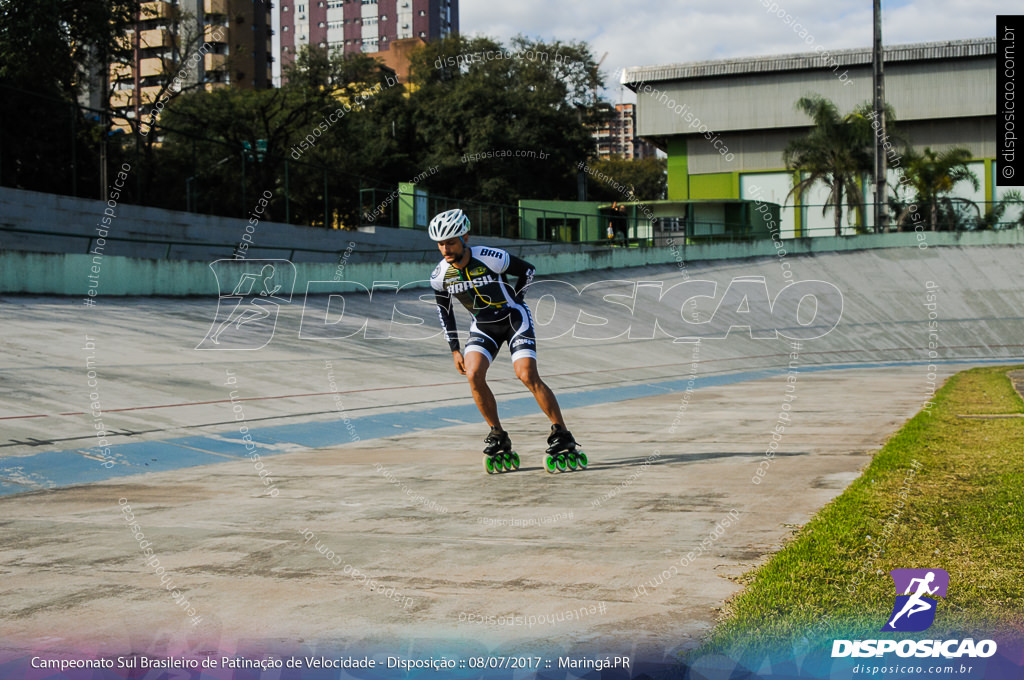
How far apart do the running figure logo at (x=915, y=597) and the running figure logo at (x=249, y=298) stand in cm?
1300

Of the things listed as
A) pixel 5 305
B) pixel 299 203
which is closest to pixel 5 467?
pixel 5 305

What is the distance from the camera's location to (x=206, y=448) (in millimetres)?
8625

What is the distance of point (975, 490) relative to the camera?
5410mm

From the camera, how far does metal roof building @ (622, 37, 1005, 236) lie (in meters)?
58.0

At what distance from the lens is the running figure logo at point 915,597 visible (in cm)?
303

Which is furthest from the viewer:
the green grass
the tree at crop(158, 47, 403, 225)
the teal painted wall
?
the teal painted wall

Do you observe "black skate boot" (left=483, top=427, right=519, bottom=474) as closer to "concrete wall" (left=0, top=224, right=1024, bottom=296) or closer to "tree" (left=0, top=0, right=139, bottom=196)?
"concrete wall" (left=0, top=224, right=1024, bottom=296)

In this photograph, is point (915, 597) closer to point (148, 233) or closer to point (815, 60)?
point (148, 233)

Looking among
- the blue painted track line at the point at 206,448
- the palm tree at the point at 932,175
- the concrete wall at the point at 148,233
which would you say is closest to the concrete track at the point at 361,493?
the blue painted track line at the point at 206,448

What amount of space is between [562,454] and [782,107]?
5897 centimetres

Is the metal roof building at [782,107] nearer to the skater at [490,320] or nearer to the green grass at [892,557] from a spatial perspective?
the skater at [490,320]

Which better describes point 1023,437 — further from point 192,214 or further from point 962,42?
point 962,42

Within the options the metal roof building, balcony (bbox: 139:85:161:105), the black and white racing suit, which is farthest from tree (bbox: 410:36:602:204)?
the black and white racing suit

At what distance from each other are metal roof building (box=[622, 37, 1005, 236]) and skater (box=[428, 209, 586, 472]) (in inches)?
1993
